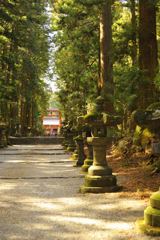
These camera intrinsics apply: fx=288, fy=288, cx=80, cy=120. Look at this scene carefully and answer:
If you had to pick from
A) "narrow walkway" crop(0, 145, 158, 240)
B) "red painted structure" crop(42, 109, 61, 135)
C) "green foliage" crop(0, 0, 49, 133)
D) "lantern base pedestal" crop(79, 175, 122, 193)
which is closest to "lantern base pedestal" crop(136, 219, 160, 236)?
"narrow walkway" crop(0, 145, 158, 240)

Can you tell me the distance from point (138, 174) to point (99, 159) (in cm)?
193

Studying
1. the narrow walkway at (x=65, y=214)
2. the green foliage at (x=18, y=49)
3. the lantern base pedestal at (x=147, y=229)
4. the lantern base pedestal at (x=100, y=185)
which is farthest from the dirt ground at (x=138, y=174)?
the green foliage at (x=18, y=49)

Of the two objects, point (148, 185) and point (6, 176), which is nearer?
point (148, 185)

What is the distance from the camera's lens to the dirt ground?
632 centimetres

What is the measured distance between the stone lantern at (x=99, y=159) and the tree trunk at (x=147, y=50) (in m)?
3.74

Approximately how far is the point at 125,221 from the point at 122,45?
354 inches

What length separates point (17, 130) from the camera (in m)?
33.0

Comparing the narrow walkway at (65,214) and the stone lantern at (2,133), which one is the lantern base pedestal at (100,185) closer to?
the narrow walkway at (65,214)

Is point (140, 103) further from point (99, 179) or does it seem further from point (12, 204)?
point (12, 204)

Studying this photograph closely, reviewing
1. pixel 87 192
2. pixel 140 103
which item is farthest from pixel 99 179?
pixel 140 103

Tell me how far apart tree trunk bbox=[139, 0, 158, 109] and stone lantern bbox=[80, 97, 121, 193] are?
374 cm

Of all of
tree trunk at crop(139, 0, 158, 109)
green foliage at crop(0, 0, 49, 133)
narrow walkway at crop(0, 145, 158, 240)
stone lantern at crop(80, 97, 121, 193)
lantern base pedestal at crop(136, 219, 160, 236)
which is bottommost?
narrow walkway at crop(0, 145, 158, 240)

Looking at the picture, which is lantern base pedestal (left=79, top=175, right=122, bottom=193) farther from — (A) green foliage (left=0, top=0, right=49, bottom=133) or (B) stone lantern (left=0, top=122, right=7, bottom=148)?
(B) stone lantern (left=0, top=122, right=7, bottom=148)

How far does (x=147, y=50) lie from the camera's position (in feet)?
35.5
